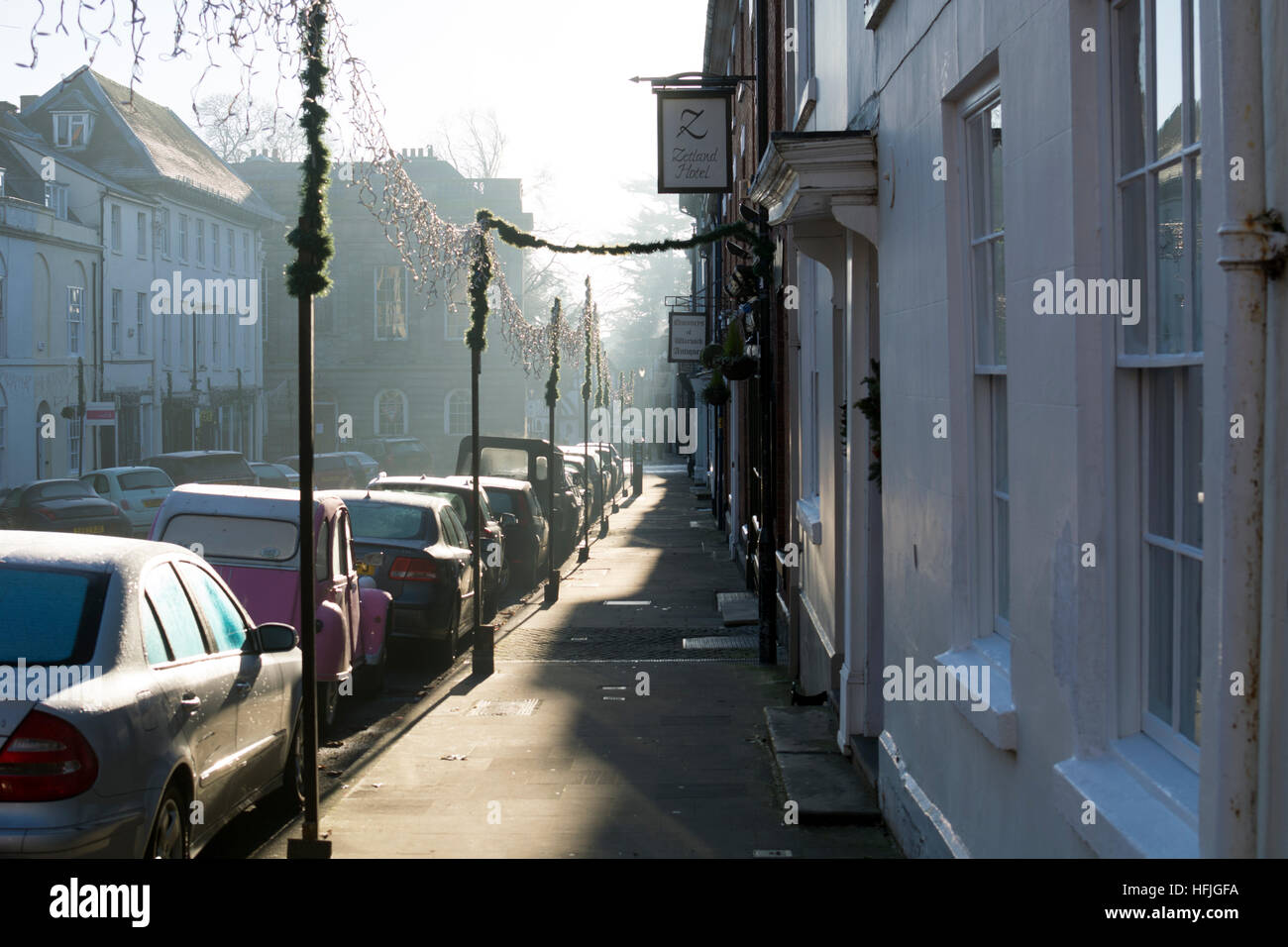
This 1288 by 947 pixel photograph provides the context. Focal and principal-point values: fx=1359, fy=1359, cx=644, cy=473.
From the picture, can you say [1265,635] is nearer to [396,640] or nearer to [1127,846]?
[1127,846]

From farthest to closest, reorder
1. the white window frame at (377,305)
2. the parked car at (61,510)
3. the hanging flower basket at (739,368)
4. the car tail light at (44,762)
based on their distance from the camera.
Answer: the white window frame at (377,305) → the parked car at (61,510) → the hanging flower basket at (739,368) → the car tail light at (44,762)

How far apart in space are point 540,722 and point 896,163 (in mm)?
5238

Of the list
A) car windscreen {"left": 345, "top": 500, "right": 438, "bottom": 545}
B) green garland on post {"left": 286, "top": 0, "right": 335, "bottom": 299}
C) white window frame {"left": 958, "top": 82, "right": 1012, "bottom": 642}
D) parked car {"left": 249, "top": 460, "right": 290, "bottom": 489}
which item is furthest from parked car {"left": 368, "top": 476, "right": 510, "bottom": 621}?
parked car {"left": 249, "top": 460, "right": 290, "bottom": 489}

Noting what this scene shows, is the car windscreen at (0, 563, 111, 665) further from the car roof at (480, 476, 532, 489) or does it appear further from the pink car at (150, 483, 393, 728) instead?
the car roof at (480, 476, 532, 489)

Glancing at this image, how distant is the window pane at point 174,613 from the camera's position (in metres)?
5.62

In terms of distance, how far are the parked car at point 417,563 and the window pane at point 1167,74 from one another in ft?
32.0

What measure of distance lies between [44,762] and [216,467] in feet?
93.4

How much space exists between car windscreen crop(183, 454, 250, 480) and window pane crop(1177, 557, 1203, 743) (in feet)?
98.5

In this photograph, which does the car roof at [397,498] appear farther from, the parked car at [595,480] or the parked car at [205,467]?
the parked car at [595,480]

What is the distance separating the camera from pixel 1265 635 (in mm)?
2562

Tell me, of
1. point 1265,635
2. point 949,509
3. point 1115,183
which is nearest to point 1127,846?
point 1265,635

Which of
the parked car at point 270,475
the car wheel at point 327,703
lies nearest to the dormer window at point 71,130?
the parked car at point 270,475

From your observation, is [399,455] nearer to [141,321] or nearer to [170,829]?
[141,321]

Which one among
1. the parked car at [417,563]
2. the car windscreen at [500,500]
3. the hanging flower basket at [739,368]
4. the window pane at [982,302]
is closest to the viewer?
the window pane at [982,302]
